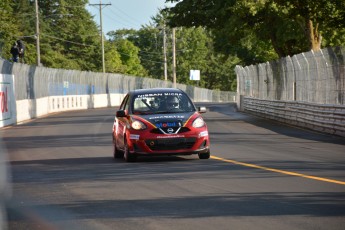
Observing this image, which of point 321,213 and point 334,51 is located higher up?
point 334,51

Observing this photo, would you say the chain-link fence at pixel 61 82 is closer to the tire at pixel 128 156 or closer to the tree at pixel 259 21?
the tree at pixel 259 21

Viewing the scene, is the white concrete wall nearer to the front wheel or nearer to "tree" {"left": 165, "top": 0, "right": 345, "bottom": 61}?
"tree" {"left": 165, "top": 0, "right": 345, "bottom": 61}

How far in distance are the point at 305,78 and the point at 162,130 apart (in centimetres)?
1549

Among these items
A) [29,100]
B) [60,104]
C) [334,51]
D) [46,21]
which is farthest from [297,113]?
[46,21]

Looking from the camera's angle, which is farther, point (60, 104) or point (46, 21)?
point (46, 21)

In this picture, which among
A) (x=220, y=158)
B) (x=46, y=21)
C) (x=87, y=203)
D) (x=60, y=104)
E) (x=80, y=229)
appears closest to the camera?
(x=80, y=229)

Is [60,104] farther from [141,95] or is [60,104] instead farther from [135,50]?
[135,50]

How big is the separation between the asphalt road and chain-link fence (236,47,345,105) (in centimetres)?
525

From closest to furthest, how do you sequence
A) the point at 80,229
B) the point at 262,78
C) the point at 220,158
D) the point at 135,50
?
1. the point at 80,229
2. the point at 220,158
3. the point at 262,78
4. the point at 135,50

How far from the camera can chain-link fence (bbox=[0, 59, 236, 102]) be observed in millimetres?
41812

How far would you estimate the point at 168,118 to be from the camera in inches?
647

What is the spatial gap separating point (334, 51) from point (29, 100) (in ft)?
74.4

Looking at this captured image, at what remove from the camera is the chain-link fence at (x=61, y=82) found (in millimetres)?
41812

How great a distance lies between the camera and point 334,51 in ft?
84.6
